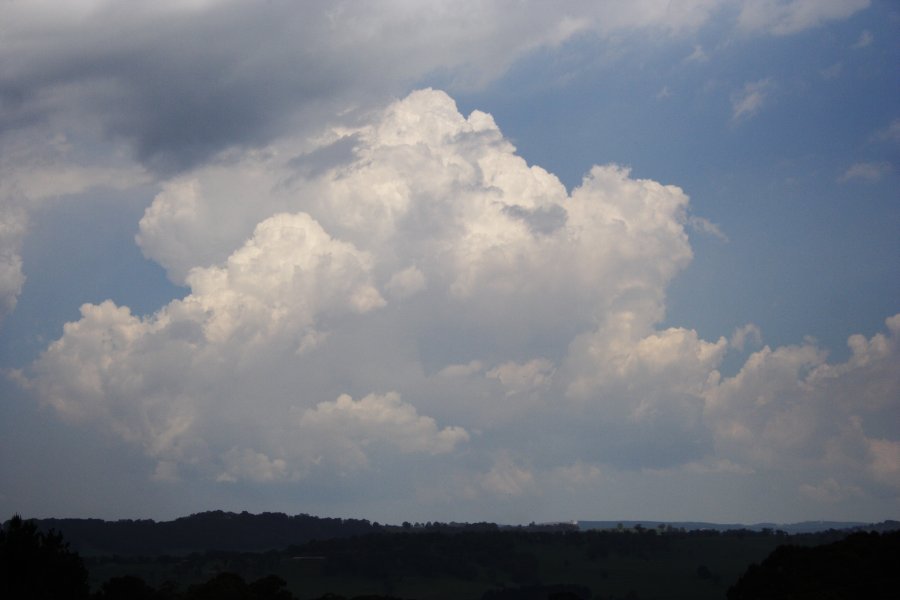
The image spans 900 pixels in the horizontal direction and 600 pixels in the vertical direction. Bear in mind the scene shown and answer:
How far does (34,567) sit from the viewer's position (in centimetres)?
10219

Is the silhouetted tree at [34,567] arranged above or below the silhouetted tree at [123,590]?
above

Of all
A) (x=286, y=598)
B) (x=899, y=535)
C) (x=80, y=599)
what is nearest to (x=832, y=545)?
(x=899, y=535)

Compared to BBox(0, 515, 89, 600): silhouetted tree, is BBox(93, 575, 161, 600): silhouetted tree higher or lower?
lower

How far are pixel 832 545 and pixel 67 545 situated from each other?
8009 cm

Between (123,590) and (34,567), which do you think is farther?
(123,590)

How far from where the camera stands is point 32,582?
330ft

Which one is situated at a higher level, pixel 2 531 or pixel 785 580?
pixel 2 531

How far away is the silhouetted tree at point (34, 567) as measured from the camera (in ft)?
327

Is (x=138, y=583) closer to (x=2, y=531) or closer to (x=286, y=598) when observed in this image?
(x=286, y=598)

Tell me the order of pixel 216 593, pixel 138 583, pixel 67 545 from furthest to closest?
pixel 138 583 → pixel 216 593 → pixel 67 545

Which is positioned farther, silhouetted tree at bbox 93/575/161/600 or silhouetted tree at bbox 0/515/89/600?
silhouetted tree at bbox 93/575/161/600

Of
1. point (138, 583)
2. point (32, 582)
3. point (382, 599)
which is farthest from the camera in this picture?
point (382, 599)

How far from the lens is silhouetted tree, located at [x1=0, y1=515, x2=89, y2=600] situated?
99.7 meters

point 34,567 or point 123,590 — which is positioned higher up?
point 34,567
